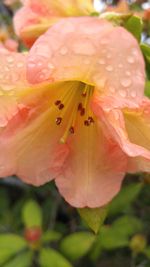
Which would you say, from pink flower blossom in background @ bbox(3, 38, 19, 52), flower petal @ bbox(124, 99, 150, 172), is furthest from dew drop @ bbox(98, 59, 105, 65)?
pink flower blossom in background @ bbox(3, 38, 19, 52)

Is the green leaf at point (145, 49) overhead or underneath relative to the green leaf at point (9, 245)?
overhead

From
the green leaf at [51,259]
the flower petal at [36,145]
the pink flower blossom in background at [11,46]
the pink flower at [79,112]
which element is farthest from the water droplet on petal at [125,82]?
the green leaf at [51,259]

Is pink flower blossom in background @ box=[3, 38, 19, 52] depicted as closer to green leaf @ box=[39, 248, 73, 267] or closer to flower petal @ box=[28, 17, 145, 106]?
flower petal @ box=[28, 17, 145, 106]

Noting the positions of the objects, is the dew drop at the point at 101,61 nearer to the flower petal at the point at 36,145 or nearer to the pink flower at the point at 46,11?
the flower petal at the point at 36,145

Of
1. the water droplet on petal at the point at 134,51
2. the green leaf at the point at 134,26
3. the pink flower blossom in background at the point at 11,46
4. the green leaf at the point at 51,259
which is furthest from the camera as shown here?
the green leaf at the point at 51,259

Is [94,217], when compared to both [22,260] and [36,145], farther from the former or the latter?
[22,260]

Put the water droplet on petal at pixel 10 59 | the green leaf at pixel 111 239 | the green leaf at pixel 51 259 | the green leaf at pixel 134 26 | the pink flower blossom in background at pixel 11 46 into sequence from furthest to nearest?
the green leaf at pixel 111 239 < the green leaf at pixel 51 259 < the pink flower blossom in background at pixel 11 46 < the green leaf at pixel 134 26 < the water droplet on petal at pixel 10 59
